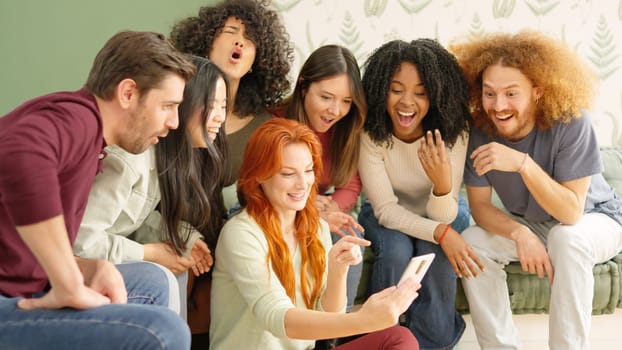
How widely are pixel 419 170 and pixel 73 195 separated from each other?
132 cm

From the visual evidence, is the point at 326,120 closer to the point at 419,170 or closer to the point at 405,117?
the point at 405,117

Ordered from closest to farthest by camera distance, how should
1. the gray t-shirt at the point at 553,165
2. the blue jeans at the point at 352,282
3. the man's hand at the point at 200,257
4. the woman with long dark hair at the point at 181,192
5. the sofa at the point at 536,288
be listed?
the woman with long dark hair at the point at 181,192, the man's hand at the point at 200,257, the blue jeans at the point at 352,282, the gray t-shirt at the point at 553,165, the sofa at the point at 536,288

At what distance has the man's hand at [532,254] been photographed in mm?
2225

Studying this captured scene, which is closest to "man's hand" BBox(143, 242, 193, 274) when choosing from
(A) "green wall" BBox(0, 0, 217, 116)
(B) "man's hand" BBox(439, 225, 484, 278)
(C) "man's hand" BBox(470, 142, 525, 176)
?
(B) "man's hand" BBox(439, 225, 484, 278)

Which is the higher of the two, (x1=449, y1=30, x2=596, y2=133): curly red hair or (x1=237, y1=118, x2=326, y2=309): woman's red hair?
(x1=449, y1=30, x2=596, y2=133): curly red hair

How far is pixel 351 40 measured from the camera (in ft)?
10.5

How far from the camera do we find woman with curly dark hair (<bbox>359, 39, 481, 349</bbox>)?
2264 millimetres

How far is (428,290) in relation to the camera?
226 cm

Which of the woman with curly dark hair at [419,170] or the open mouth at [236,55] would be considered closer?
the woman with curly dark hair at [419,170]

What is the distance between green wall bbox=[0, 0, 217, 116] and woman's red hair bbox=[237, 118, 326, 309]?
1.31 meters

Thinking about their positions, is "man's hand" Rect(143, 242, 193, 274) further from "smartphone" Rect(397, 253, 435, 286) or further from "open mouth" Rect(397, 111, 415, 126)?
"open mouth" Rect(397, 111, 415, 126)

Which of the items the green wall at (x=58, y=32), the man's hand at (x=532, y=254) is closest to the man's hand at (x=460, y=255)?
the man's hand at (x=532, y=254)

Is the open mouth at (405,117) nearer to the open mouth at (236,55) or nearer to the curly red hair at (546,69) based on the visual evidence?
the curly red hair at (546,69)

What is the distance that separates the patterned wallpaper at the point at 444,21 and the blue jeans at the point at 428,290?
1175 mm
